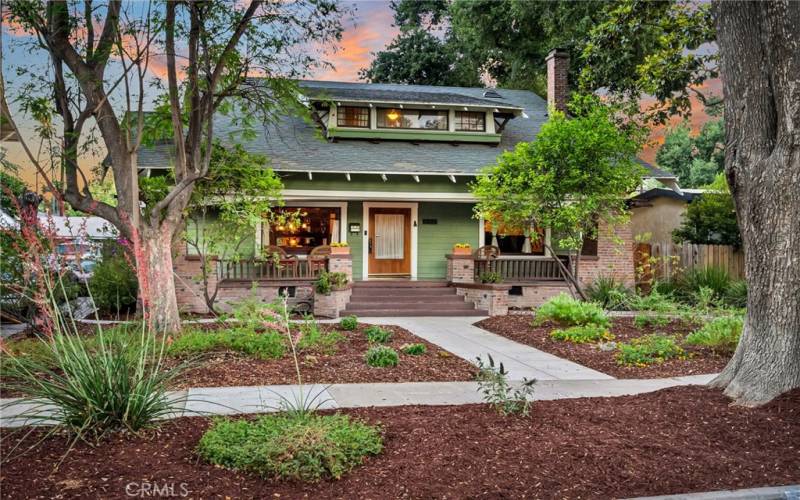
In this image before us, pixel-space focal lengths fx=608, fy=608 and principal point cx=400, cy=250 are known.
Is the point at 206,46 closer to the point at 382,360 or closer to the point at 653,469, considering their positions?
the point at 382,360

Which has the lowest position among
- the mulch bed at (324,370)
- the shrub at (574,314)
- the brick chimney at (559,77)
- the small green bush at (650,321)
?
the mulch bed at (324,370)

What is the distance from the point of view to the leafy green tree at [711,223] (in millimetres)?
16953

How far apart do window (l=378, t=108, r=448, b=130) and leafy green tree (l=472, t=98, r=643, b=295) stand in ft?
16.1

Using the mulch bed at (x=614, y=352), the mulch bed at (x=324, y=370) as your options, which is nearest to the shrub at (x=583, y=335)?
the mulch bed at (x=614, y=352)

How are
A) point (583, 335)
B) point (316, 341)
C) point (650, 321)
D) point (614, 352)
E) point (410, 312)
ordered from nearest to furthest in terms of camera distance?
point (316, 341)
point (614, 352)
point (583, 335)
point (650, 321)
point (410, 312)

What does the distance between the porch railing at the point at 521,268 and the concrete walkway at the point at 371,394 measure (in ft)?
28.0

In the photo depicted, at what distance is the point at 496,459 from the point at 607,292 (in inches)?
460

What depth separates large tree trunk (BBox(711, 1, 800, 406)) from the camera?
566cm

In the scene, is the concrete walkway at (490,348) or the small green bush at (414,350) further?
the small green bush at (414,350)

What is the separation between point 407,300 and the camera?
1502cm

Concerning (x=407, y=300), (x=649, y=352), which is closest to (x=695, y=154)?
(x=407, y=300)

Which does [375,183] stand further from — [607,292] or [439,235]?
[607,292]

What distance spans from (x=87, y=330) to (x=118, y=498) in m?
7.78

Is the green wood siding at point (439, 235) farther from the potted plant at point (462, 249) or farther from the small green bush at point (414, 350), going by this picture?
the small green bush at point (414, 350)
